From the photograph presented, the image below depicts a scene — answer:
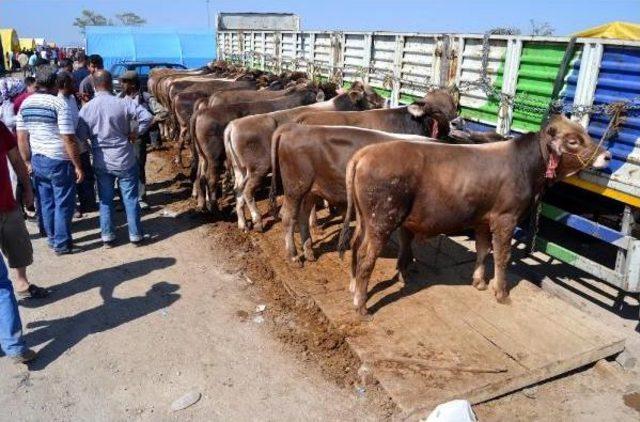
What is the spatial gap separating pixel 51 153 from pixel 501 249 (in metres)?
4.92

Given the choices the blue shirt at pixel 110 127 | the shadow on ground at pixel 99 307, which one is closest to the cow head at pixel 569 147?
the shadow on ground at pixel 99 307

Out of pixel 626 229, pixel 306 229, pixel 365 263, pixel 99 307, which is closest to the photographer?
pixel 365 263

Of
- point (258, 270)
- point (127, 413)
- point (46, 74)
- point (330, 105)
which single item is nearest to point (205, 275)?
point (258, 270)

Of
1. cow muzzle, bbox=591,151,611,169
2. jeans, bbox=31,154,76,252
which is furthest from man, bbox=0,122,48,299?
cow muzzle, bbox=591,151,611,169

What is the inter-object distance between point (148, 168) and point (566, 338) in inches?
337

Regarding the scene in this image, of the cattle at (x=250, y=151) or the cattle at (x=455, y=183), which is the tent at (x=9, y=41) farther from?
the cattle at (x=455, y=183)

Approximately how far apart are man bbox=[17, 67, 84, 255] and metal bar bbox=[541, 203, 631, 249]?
17.0 feet

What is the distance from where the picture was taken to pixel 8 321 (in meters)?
4.00

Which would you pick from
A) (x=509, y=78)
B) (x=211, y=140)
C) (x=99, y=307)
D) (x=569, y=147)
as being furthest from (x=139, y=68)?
(x=569, y=147)

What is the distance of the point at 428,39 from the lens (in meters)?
7.50

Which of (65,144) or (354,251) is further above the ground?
(65,144)

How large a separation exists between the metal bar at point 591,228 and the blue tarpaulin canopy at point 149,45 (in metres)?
25.7

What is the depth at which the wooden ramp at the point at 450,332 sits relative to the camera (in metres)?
3.88

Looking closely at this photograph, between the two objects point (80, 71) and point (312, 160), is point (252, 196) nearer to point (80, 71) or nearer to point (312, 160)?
point (312, 160)
